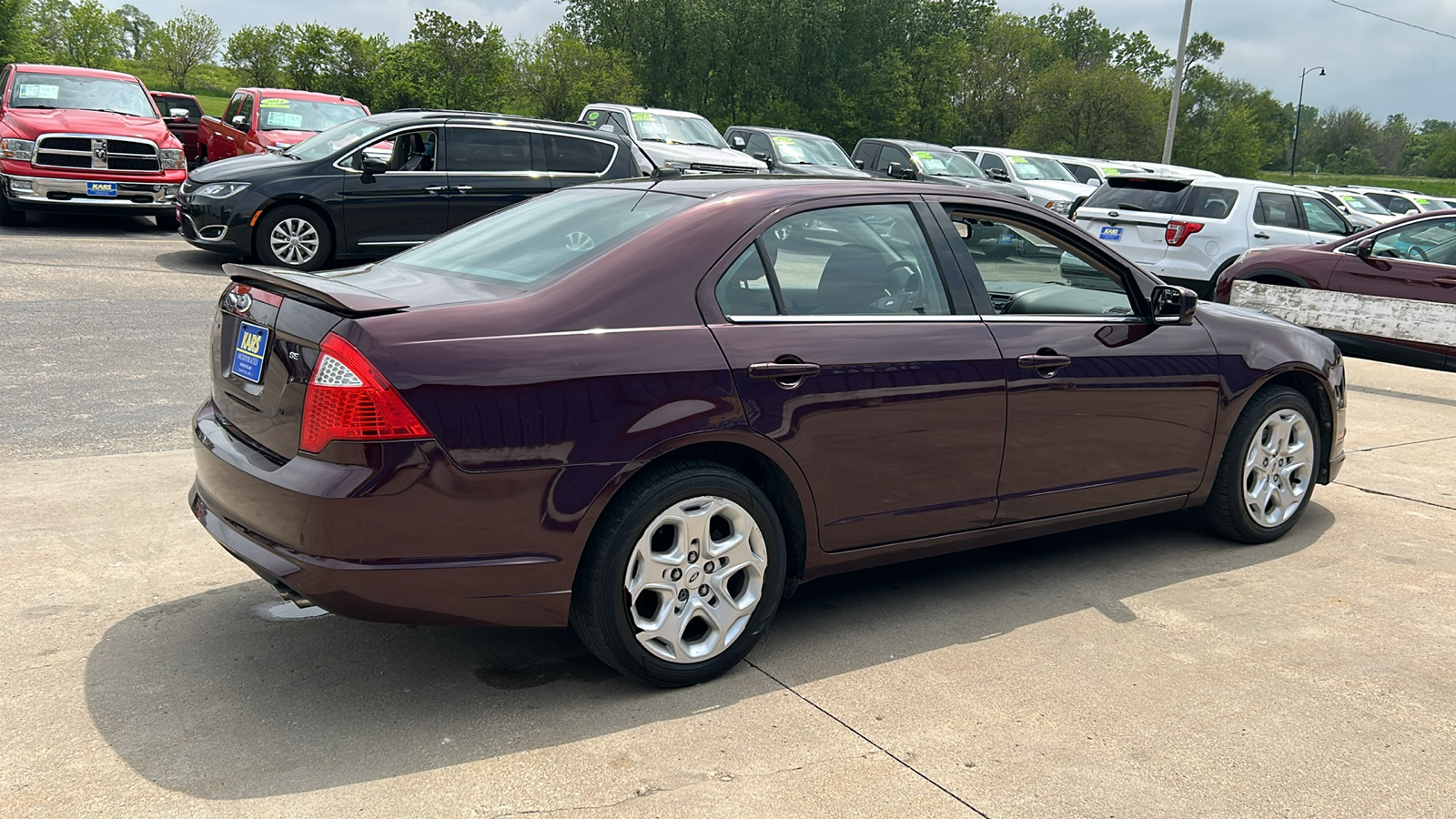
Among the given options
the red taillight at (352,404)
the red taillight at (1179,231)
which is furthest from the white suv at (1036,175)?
the red taillight at (352,404)

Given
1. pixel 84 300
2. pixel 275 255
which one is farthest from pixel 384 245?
pixel 84 300

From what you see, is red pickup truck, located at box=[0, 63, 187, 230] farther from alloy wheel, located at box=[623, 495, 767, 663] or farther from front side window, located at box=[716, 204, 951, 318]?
alloy wheel, located at box=[623, 495, 767, 663]

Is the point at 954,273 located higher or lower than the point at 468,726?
higher

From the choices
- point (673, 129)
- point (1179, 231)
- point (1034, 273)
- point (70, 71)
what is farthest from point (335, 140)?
point (1179, 231)

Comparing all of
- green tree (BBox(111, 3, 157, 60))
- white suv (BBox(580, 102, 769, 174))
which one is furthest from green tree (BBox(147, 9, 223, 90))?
white suv (BBox(580, 102, 769, 174))

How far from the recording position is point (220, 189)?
1148 centimetres

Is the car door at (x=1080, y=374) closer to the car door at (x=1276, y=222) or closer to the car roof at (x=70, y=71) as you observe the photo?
the car door at (x=1276, y=222)

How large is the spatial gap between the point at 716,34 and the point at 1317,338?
213ft

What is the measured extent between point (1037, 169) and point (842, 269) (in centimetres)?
2158

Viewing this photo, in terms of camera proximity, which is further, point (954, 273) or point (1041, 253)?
point (1041, 253)

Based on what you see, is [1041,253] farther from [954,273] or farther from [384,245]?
[384,245]

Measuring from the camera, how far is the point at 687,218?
147 inches

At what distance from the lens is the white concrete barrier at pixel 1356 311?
979 cm

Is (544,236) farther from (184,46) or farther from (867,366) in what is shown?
(184,46)
